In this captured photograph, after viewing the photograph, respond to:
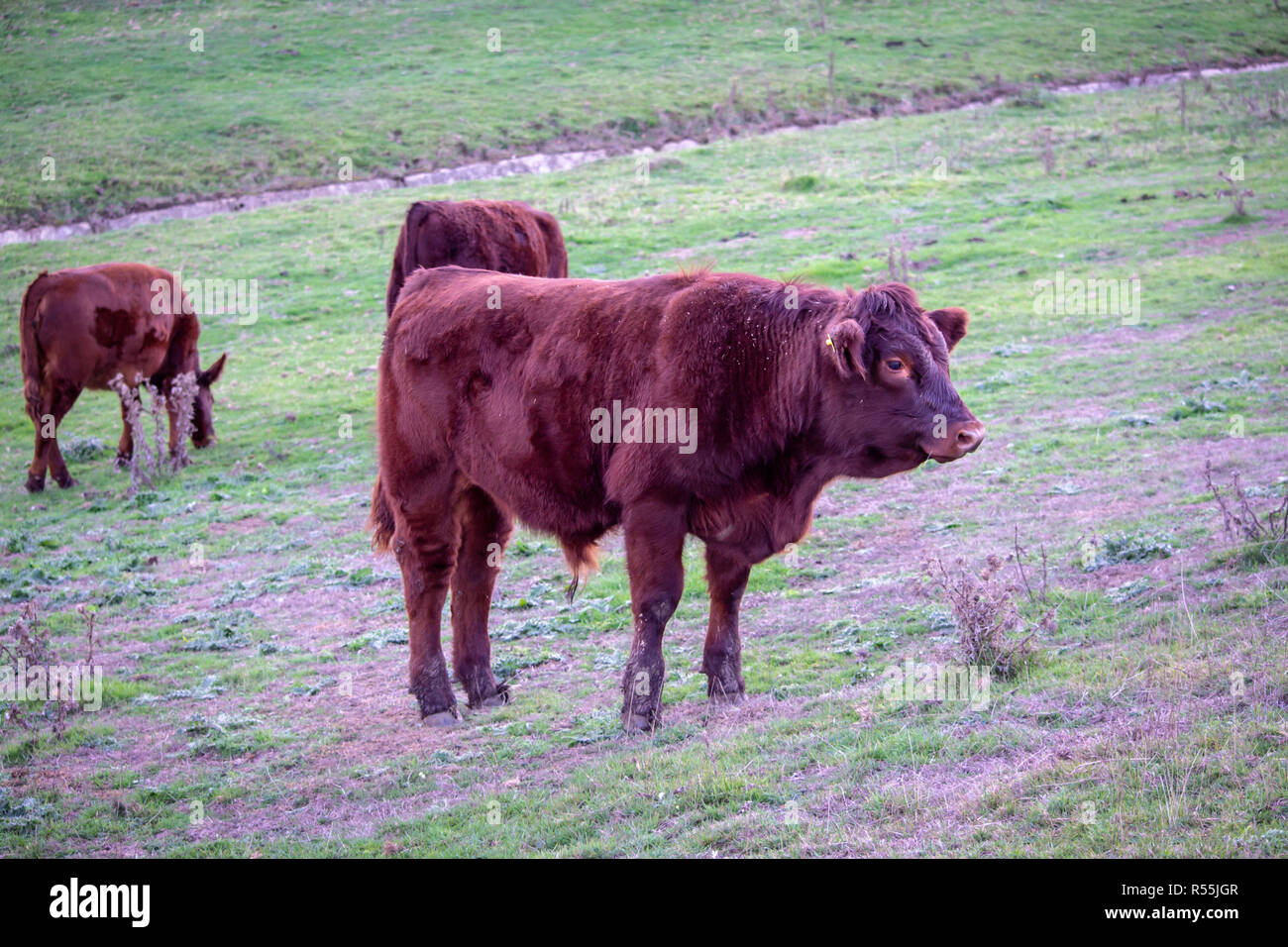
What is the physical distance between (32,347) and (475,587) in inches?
440

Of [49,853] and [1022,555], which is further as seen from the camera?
[1022,555]

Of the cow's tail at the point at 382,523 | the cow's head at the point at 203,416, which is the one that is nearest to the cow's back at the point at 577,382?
the cow's tail at the point at 382,523

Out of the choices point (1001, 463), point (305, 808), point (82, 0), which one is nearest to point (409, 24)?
point (82, 0)

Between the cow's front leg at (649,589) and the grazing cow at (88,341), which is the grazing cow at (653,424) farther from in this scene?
the grazing cow at (88,341)

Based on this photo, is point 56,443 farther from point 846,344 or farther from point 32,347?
point 846,344

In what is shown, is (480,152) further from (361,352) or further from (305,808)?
(305,808)

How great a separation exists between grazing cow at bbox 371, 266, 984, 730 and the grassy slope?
2640cm

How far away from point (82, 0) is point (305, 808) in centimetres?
5237

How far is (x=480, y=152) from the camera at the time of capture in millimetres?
36656

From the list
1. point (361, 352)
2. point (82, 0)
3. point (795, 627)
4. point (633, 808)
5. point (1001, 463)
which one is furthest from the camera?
point (82, 0)

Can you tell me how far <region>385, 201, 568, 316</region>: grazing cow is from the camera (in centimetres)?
1402

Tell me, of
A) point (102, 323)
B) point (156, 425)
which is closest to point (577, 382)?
point (156, 425)

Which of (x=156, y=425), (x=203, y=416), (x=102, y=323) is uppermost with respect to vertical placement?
(x=102, y=323)

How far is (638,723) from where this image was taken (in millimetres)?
6441
